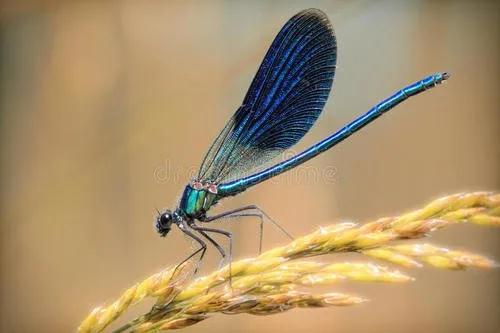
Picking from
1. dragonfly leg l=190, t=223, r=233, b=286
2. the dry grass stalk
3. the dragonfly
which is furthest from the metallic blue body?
the dry grass stalk

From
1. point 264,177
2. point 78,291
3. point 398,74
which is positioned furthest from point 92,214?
point 398,74

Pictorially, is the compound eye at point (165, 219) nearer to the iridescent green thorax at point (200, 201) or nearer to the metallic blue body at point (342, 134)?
the iridescent green thorax at point (200, 201)

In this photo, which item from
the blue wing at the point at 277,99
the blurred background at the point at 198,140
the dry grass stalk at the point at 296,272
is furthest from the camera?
the blurred background at the point at 198,140

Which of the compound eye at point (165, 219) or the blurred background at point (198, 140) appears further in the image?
the blurred background at point (198, 140)

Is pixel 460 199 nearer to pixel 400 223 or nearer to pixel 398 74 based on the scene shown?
pixel 400 223

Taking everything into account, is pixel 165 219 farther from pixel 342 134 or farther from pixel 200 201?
pixel 342 134

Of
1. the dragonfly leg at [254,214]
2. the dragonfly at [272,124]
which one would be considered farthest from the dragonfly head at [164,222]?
the dragonfly leg at [254,214]

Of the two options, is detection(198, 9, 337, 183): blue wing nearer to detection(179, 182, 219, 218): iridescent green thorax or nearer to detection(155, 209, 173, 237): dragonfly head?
detection(179, 182, 219, 218): iridescent green thorax

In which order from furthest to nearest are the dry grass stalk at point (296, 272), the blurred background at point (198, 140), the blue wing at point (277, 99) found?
the blurred background at point (198, 140) → the blue wing at point (277, 99) → the dry grass stalk at point (296, 272)
